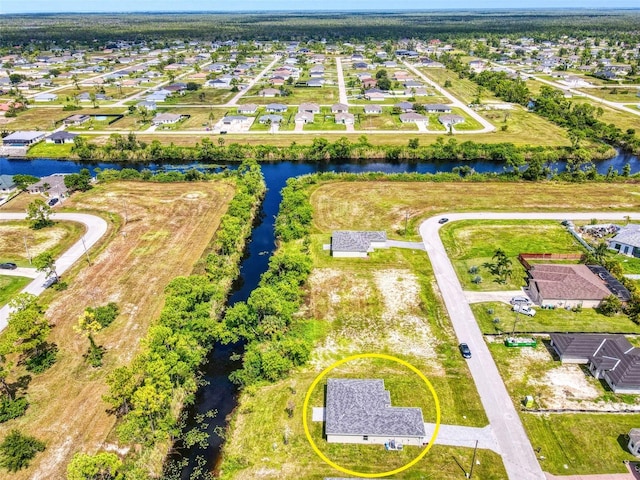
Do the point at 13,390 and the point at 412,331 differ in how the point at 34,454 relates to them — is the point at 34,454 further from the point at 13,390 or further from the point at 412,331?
the point at 412,331

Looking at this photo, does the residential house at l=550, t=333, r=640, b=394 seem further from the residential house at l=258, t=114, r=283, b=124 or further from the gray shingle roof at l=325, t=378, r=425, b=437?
the residential house at l=258, t=114, r=283, b=124

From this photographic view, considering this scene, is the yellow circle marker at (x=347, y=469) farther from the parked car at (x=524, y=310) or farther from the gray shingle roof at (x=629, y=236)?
the gray shingle roof at (x=629, y=236)

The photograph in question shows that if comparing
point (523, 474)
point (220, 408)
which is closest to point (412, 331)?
point (523, 474)

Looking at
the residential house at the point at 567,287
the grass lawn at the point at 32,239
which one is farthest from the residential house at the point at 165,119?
the residential house at the point at 567,287

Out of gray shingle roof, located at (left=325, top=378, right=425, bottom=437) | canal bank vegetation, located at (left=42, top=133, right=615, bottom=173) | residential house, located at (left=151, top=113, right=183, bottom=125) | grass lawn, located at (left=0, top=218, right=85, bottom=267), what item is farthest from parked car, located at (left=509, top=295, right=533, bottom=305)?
residential house, located at (left=151, top=113, right=183, bottom=125)

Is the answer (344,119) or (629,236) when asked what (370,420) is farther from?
(344,119)
